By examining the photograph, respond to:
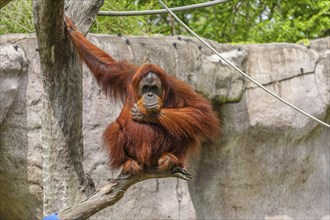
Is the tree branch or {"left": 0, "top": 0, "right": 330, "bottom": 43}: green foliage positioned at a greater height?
{"left": 0, "top": 0, "right": 330, "bottom": 43}: green foliage

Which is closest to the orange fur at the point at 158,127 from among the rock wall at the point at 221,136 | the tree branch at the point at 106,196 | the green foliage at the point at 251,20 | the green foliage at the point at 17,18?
the tree branch at the point at 106,196

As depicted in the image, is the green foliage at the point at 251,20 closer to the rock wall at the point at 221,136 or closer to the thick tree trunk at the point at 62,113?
the rock wall at the point at 221,136

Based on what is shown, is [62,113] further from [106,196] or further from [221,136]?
[221,136]

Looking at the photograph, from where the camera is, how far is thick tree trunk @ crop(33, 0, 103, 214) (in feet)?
13.3

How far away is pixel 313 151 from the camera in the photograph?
7062 millimetres

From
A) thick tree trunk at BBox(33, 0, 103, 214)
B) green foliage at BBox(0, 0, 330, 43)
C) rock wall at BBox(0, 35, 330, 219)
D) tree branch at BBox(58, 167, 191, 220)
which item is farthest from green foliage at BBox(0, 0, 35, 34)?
tree branch at BBox(58, 167, 191, 220)

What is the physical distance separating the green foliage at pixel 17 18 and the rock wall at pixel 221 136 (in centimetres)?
82

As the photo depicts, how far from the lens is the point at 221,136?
6598mm

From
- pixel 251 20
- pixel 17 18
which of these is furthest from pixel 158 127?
pixel 251 20

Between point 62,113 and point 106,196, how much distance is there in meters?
0.59

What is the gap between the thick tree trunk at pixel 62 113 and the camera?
13.3 feet

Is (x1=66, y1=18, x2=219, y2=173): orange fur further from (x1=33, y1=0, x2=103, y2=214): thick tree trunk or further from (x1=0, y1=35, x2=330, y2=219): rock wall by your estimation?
(x1=0, y1=35, x2=330, y2=219): rock wall

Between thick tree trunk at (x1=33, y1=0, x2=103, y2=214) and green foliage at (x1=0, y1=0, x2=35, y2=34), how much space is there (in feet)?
7.24

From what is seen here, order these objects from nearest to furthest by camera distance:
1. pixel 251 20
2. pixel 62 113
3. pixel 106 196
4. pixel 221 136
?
pixel 106 196
pixel 62 113
pixel 221 136
pixel 251 20
